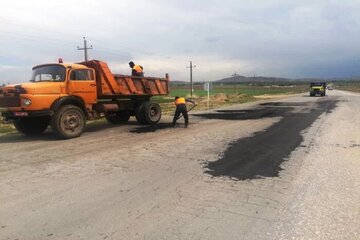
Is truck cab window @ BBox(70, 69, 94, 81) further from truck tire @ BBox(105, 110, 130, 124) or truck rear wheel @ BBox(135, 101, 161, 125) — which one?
truck tire @ BBox(105, 110, 130, 124)

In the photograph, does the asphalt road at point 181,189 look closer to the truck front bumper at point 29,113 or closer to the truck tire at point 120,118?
the truck front bumper at point 29,113

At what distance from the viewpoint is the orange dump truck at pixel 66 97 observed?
13.0 m

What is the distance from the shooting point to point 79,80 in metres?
14.3

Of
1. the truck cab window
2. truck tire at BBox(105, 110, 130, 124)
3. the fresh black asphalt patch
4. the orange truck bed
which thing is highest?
the truck cab window

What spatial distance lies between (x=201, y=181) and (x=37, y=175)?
312cm

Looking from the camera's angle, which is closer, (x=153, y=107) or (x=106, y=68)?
(x=106, y=68)

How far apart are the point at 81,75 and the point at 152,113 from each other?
15.0 ft

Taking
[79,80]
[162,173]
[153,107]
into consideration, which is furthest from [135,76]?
[162,173]

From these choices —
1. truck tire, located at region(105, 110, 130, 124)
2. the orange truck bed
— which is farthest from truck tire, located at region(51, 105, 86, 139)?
truck tire, located at region(105, 110, 130, 124)

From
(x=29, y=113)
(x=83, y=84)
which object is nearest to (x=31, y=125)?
(x=29, y=113)

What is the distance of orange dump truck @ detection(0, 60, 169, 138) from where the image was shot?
42.7ft

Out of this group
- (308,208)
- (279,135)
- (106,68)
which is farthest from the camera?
(106,68)

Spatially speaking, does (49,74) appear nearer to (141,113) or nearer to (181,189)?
(141,113)

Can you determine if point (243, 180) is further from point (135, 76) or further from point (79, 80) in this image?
point (135, 76)
